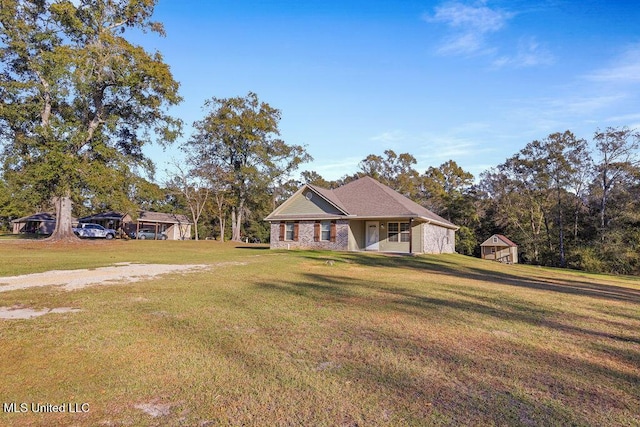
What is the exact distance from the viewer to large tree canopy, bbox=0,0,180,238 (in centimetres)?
2291

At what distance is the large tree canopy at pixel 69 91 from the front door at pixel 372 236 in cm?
1667

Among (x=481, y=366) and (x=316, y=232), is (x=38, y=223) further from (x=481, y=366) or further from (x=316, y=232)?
(x=481, y=366)

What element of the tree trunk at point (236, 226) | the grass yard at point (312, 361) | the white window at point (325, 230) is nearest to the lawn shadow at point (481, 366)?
the grass yard at point (312, 361)

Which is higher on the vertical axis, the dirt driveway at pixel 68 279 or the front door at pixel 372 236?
the front door at pixel 372 236

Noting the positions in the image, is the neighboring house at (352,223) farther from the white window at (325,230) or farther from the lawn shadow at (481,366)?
the lawn shadow at (481,366)

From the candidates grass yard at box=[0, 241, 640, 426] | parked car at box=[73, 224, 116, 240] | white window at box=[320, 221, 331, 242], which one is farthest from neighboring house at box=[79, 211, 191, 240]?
grass yard at box=[0, 241, 640, 426]

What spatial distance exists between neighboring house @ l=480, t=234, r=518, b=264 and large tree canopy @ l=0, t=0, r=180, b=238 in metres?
34.3

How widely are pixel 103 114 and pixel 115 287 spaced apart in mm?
23049

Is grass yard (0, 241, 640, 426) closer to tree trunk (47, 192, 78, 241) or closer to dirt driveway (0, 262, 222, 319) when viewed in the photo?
dirt driveway (0, 262, 222, 319)

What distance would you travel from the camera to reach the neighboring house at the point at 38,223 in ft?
162

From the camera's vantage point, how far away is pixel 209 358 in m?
4.09

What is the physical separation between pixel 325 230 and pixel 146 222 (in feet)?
111

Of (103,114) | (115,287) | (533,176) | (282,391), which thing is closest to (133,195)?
(103,114)

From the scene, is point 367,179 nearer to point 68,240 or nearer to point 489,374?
point 68,240
